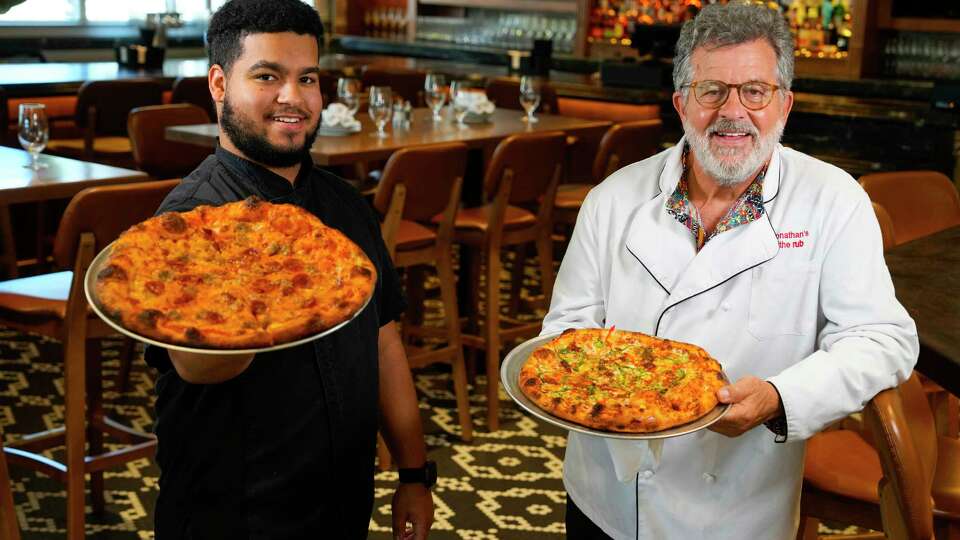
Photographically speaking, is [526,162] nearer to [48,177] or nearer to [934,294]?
[48,177]

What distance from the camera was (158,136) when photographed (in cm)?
458

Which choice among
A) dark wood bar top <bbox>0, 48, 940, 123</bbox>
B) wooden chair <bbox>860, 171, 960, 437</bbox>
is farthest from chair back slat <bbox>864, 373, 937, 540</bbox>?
dark wood bar top <bbox>0, 48, 940, 123</bbox>

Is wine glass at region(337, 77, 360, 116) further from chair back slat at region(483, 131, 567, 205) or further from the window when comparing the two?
the window

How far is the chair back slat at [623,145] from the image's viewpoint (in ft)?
16.1

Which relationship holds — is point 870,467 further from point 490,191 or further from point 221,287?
point 490,191

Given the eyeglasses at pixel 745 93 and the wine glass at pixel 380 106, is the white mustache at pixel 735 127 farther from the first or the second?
the wine glass at pixel 380 106

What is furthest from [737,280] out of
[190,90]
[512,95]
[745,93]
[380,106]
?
[512,95]

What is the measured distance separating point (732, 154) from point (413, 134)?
Answer: 2723mm

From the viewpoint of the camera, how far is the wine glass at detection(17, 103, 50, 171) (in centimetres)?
363

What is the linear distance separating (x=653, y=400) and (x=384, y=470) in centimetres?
225

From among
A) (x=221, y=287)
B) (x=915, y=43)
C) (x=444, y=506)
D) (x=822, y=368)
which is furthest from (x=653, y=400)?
(x=915, y=43)

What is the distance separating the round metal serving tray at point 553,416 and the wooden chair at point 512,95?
438cm

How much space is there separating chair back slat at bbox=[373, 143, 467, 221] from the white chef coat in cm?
177

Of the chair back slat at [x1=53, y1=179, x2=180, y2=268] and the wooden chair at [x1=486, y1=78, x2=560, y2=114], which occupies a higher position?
the wooden chair at [x1=486, y1=78, x2=560, y2=114]
